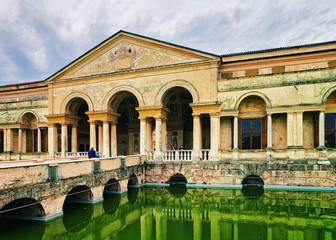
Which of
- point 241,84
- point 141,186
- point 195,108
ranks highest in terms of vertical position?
point 241,84

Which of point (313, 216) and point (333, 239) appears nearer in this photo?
point (333, 239)

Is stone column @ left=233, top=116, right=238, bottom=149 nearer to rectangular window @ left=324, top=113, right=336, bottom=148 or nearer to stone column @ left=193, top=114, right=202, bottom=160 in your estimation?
stone column @ left=193, top=114, right=202, bottom=160

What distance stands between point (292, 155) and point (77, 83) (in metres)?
15.7

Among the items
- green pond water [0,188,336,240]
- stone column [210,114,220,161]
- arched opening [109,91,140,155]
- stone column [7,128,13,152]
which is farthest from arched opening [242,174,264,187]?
stone column [7,128,13,152]

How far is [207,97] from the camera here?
14258 millimetres

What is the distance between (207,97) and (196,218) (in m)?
7.69

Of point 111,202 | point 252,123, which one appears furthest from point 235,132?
point 111,202

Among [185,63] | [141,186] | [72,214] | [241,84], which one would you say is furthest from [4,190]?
[241,84]

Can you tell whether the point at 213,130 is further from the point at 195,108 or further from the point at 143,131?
the point at 143,131

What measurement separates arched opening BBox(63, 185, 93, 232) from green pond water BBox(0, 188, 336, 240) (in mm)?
33

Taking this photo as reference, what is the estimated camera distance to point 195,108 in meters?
14.4

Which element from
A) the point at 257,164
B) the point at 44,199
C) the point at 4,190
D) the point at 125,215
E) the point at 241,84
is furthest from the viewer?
the point at 241,84

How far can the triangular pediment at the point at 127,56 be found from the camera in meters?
15.0

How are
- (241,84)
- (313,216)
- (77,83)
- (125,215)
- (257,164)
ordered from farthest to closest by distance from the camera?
A: (77,83), (241,84), (257,164), (125,215), (313,216)
